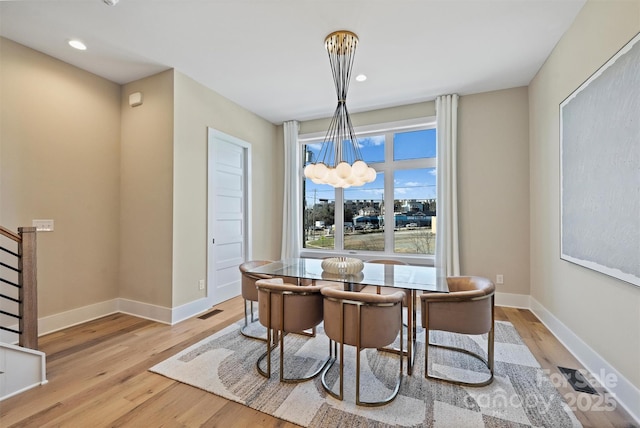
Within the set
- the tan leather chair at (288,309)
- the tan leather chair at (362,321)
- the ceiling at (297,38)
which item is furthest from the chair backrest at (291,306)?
the ceiling at (297,38)

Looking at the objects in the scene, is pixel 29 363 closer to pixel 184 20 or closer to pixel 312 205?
pixel 184 20

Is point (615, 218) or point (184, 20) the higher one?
point (184, 20)

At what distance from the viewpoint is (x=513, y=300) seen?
3627mm

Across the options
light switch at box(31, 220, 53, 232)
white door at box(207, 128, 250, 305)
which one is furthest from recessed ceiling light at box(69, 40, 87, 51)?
light switch at box(31, 220, 53, 232)

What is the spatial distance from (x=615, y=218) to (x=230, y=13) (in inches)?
126

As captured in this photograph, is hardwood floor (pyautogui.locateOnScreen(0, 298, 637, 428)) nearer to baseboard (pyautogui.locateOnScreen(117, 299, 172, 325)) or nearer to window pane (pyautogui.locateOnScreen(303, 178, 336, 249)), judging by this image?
baseboard (pyautogui.locateOnScreen(117, 299, 172, 325))

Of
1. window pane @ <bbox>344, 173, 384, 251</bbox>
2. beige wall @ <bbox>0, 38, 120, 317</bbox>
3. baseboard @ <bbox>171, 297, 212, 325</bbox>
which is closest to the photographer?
beige wall @ <bbox>0, 38, 120, 317</bbox>

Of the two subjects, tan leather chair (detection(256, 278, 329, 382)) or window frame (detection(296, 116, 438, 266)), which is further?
window frame (detection(296, 116, 438, 266))

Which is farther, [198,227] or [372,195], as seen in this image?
[372,195]

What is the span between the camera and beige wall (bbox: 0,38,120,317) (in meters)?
2.66

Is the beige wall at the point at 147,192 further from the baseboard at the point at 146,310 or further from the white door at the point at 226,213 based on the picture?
the white door at the point at 226,213

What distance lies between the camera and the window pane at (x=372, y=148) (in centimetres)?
450

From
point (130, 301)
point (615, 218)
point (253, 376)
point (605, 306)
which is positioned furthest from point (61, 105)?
point (605, 306)

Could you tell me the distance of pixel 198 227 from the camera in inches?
138
